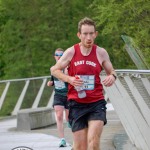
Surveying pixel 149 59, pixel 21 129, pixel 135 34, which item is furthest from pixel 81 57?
pixel 21 129

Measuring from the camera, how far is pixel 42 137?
14.9 m

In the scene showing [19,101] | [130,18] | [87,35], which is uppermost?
[19,101]

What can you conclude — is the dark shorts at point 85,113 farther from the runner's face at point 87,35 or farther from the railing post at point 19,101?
the railing post at point 19,101

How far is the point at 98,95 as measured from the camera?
8.51m

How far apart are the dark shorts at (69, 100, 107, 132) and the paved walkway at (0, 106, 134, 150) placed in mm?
2957

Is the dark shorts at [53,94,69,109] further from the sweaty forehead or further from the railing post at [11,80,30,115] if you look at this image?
the railing post at [11,80,30,115]

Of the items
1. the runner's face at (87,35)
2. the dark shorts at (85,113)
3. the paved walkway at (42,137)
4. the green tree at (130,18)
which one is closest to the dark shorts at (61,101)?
the paved walkway at (42,137)

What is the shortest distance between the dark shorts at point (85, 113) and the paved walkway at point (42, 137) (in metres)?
2.96

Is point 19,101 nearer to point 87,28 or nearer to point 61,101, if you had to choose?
point 61,101

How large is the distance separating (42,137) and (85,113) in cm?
653

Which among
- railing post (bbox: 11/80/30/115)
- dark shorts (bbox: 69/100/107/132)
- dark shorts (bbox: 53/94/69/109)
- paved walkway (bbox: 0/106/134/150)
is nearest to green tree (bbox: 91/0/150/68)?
paved walkway (bbox: 0/106/134/150)

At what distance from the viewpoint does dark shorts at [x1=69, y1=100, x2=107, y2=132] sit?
8.45 m

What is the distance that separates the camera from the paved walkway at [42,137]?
13062 mm

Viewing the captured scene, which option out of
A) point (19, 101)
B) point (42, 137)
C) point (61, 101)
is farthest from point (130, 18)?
point (19, 101)
